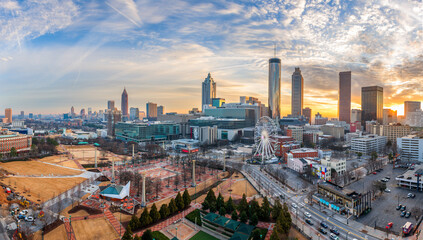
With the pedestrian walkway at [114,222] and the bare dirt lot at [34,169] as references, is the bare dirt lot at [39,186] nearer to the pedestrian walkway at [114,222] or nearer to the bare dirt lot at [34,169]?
the bare dirt lot at [34,169]

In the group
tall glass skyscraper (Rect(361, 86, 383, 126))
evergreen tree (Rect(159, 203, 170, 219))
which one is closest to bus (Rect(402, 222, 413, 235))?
evergreen tree (Rect(159, 203, 170, 219))

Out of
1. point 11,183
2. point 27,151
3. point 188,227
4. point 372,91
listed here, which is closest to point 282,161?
point 188,227

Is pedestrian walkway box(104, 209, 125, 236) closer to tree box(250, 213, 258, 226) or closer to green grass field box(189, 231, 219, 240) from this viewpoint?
green grass field box(189, 231, 219, 240)

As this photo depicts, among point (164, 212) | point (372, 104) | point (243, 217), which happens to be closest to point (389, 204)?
point (243, 217)

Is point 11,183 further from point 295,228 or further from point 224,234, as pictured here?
point 295,228

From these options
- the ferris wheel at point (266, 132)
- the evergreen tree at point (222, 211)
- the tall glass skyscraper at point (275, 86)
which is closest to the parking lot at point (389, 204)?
the evergreen tree at point (222, 211)
